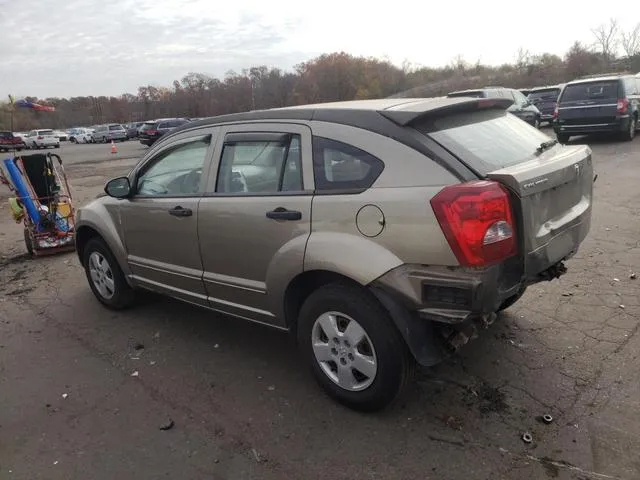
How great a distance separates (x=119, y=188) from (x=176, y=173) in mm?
617

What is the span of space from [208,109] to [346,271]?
8285cm

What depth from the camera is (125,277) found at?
4805mm

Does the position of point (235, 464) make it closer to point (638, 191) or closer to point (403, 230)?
point (403, 230)

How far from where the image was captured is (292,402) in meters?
3.30

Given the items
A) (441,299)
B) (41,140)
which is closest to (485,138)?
(441,299)

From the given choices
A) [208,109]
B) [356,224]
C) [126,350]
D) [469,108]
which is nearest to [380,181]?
[356,224]

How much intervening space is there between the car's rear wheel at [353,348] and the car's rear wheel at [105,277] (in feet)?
7.71

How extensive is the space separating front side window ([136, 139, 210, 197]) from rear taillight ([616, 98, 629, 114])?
1421cm

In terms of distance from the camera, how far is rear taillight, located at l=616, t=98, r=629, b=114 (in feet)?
47.5

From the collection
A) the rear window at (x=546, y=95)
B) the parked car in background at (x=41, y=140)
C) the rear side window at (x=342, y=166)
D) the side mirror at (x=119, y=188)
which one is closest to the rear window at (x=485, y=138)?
the rear side window at (x=342, y=166)

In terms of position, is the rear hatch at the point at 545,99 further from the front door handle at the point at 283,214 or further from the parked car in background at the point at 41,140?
the parked car in background at the point at 41,140

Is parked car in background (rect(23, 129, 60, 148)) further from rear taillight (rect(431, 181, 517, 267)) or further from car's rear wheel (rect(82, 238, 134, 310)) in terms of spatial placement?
rear taillight (rect(431, 181, 517, 267))

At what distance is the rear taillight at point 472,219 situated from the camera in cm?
257

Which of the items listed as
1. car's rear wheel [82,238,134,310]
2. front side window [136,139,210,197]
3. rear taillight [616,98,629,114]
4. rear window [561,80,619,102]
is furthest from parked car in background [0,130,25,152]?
front side window [136,139,210,197]
